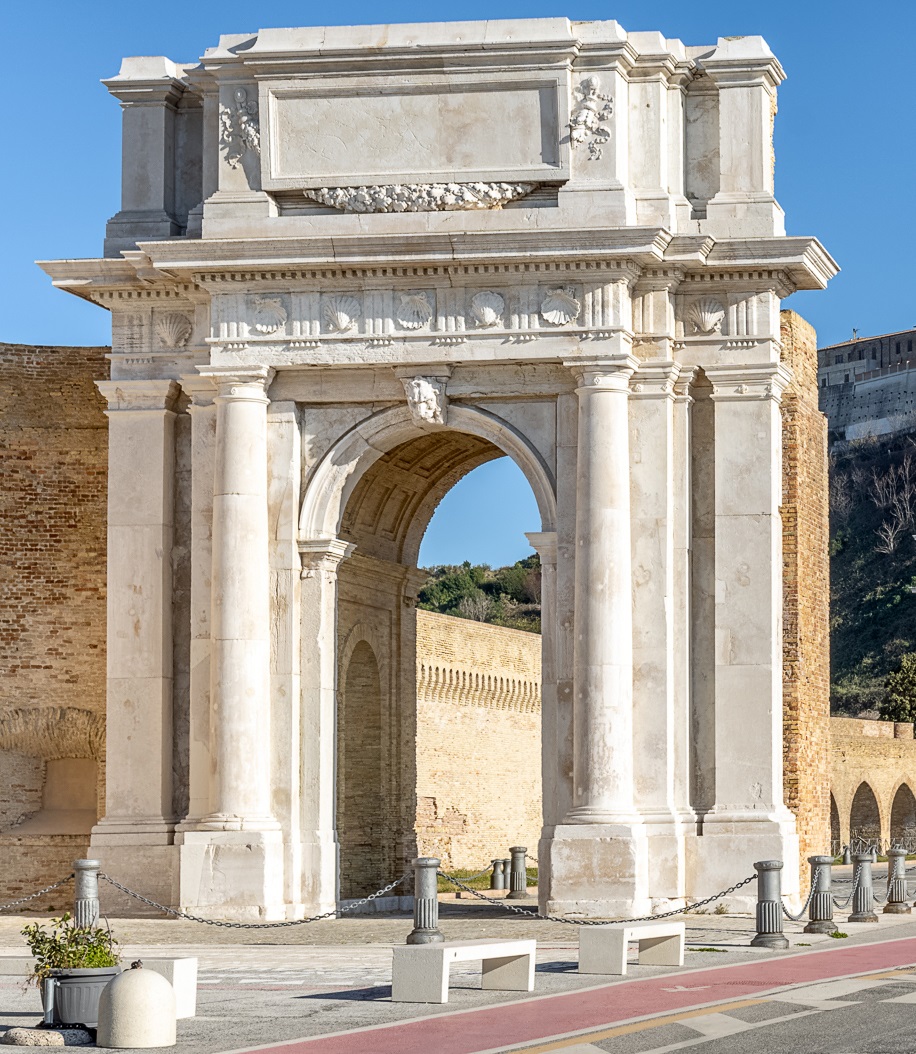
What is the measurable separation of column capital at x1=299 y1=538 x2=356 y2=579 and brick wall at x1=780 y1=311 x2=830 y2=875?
5568 mm

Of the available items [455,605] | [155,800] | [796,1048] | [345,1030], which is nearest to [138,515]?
[155,800]

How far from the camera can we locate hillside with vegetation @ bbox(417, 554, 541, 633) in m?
97.3

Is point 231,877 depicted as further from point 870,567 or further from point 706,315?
point 870,567

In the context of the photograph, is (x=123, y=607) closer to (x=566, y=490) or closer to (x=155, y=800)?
(x=155, y=800)

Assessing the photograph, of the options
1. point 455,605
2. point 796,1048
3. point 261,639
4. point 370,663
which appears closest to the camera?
point 796,1048

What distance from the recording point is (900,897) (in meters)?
26.1

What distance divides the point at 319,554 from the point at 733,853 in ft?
18.8

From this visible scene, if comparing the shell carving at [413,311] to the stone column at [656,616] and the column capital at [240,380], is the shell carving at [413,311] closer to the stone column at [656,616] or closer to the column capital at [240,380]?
the column capital at [240,380]

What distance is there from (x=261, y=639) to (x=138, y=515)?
2351 millimetres

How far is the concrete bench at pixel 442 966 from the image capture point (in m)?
15.7

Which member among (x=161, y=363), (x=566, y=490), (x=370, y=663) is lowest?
(x=370, y=663)

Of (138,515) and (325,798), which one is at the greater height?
(138,515)

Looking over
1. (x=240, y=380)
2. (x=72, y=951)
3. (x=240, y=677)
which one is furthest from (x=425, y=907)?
(x=240, y=380)

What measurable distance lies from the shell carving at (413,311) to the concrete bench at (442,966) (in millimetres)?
10253
